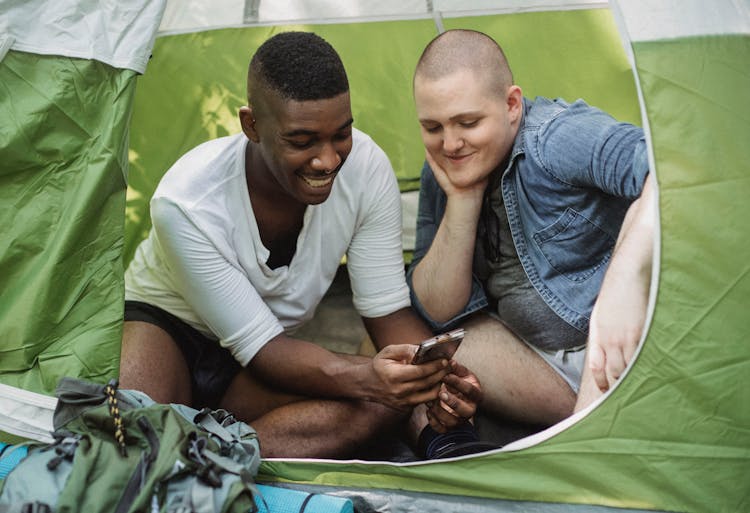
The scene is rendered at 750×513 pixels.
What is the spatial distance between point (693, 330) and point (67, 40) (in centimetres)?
121

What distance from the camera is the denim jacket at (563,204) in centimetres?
166

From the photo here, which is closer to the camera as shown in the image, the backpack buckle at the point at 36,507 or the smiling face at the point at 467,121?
the backpack buckle at the point at 36,507

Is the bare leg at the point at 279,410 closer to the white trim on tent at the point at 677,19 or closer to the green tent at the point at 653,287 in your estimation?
the green tent at the point at 653,287

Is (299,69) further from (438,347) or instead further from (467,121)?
(438,347)

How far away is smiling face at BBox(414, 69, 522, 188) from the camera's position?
1754mm

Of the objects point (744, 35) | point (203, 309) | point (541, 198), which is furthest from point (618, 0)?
point (203, 309)

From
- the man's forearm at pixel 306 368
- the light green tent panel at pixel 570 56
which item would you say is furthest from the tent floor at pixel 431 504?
the light green tent panel at pixel 570 56

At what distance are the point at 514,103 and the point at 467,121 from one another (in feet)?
0.40

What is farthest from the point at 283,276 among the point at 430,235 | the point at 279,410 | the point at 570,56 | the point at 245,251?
the point at 570,56

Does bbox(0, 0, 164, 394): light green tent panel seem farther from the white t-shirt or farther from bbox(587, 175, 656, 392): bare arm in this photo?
bbox(587, 175, 656, 392): bare arm

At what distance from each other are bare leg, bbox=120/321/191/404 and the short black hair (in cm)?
58

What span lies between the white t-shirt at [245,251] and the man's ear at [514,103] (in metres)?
0.28

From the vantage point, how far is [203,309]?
5.94 feet

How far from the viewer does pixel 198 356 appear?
6.49 feet
